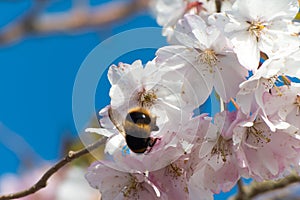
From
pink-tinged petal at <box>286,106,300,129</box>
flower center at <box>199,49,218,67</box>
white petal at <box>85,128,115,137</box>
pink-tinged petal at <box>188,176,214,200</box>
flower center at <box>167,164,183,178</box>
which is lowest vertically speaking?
pink-tinged petal at <box>188,176,214,200</box>

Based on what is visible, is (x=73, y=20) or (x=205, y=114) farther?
(x=73, y=20)

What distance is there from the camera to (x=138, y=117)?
1003mm

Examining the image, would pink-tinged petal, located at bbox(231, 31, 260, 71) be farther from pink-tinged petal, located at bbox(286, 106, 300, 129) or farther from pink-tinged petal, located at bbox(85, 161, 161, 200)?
pink-tinged petal, located at bbox(85, 161, 161, 200)

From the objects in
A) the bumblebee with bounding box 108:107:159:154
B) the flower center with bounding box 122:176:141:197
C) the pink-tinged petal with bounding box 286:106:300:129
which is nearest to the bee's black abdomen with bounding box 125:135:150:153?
the bumblebee with bounding box 108:107:159:154

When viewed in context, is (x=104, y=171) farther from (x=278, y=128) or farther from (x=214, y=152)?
(x=278, y=128)

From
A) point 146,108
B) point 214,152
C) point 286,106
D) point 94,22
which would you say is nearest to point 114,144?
point 146,108

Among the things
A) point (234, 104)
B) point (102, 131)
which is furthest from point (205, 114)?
point (102, 131)

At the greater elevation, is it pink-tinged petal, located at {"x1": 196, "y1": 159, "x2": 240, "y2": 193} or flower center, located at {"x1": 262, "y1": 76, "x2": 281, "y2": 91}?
flower center, located at {"x1": 262, "y1": 76, "x2": 281, "y2": 91}

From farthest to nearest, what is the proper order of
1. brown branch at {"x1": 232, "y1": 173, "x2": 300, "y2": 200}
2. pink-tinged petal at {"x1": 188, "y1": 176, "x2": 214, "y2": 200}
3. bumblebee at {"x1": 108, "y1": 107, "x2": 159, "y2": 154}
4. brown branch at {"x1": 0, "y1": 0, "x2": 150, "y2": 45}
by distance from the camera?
1. brown branch at {"x1": 0, "y1": 0, "x2": 150, "y2": 45}
2. brown branch at {"x1": 232, "y1": 173, "x2": 300, "y2": 200}
3. pink-tinged petal at {"x1": 188, "y1": 176, "x2": 214, "y2": 200}
4. bumblebee at {"x1": 108, "y1": 107, "x2": 159, "y2": 154}

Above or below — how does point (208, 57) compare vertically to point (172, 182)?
above

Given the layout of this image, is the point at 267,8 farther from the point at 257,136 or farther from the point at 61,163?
the point at 61,163

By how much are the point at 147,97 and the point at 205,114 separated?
0.10 m

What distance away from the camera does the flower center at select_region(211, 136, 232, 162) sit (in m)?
1.08

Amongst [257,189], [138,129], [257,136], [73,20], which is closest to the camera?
[138,129]
